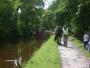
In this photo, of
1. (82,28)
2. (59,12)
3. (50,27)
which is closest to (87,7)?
(82,28)

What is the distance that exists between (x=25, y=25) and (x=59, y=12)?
72.1ft

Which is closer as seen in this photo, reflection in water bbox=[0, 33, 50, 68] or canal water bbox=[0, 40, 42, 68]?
canal water bbox=[0, 40, 42, 68]

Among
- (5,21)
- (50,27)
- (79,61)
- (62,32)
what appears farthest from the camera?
(50,27)

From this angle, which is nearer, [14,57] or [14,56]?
[14,57]

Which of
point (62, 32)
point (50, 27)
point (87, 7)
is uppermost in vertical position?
point (87, 7)

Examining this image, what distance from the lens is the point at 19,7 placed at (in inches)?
2783

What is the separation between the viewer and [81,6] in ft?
122

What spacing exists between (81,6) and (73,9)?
29.4 feet

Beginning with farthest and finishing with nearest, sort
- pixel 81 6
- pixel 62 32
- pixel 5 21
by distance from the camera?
pixel 5 21 < pixel 81 6 < pixel 62 32

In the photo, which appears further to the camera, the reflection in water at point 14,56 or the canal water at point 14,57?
the reflection in water at point 14,56

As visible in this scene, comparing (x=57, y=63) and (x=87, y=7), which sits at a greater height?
(x=87, y=7)

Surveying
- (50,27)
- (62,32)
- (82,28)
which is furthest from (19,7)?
(50,27)

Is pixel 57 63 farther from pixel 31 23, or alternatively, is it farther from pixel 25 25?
pixel 31 23

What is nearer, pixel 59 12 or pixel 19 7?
pixel 59 12
